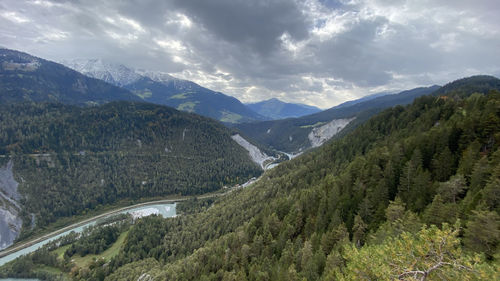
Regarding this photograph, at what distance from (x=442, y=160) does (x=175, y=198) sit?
156915 millimetres

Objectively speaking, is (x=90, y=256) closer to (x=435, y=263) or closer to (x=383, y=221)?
(x=383, y=221)

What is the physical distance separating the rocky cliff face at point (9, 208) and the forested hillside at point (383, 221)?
3626 centimetres

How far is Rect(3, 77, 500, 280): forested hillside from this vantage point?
11672mm

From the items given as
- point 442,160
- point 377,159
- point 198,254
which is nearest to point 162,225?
point 198,254

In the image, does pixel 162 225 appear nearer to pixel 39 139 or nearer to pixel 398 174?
pixel 398 174

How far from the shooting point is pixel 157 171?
187375mm

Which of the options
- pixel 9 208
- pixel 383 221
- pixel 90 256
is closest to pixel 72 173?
pixel 9 208

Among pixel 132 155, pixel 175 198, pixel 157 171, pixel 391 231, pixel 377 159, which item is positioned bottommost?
pixel 175 198

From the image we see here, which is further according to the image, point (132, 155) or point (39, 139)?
point (132, 155)

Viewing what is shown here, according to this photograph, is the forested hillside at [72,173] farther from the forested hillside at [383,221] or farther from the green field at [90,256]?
the forested hillside at [383,221]

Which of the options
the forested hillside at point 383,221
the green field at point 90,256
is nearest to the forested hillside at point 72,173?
the green field at point 90,256

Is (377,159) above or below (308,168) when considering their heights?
above

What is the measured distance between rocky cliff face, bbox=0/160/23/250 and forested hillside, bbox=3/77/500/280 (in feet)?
119

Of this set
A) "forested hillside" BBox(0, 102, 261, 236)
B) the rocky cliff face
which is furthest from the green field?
"forested hillside" BBox(0, 102, 261, 236)
